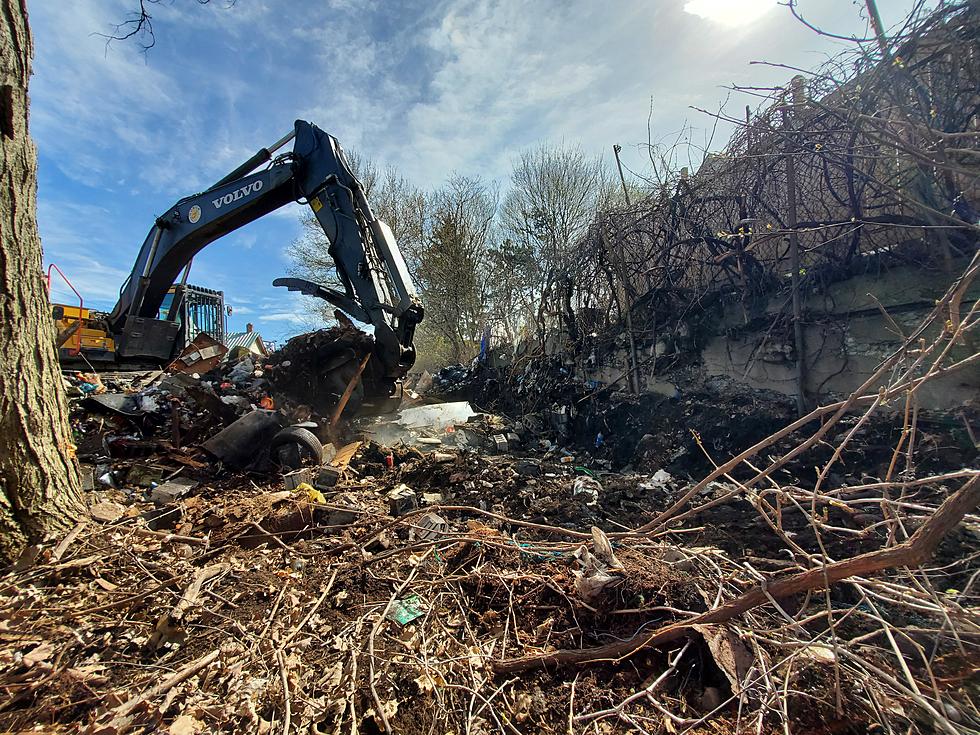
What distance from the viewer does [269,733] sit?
53.5 inches

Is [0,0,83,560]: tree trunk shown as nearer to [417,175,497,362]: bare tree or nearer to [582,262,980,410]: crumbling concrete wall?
[582,262,980,410]: crumbling concrete wall

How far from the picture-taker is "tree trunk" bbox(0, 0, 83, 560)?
2203 millimetres

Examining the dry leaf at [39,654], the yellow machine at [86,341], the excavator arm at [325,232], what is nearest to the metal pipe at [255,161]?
the excavator arm at [325,232]

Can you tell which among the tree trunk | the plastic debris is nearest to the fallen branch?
the plastic debris

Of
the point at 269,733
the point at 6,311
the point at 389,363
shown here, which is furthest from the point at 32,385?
the point at 389,363

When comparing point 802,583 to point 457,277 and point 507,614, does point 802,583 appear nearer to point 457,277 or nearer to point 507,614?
point 507,614

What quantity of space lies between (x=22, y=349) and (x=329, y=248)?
12.5ft

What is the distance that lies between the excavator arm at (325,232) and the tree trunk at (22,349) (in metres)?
3.15

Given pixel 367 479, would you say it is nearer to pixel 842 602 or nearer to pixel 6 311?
pixel 6 311

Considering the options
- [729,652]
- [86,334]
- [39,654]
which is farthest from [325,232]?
[729,652]

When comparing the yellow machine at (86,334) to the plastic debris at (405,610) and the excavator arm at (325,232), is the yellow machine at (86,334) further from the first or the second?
the plastic debris at (405,610)

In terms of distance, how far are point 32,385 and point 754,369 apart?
653 centimetres

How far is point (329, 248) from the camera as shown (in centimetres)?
577

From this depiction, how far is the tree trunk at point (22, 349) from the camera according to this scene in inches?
86.7
